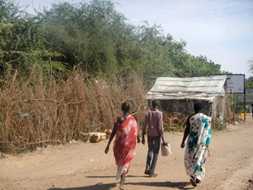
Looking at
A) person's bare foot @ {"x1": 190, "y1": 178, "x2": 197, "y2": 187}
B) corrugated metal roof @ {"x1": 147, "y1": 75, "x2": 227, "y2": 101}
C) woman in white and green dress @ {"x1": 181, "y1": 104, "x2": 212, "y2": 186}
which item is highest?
corrugated metal roof @ {"x1": 147, "y1": 75, "x2": 227, "y2": 101}

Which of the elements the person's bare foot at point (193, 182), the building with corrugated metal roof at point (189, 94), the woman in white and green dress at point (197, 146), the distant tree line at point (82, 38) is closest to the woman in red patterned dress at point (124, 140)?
the woman in white and green dress at point (197, 146)

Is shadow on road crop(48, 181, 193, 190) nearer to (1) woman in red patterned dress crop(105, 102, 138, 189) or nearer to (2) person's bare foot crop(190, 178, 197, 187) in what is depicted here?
(2) person's bare foot crop(190, 178, 197, 187)

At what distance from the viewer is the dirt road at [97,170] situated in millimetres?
8383

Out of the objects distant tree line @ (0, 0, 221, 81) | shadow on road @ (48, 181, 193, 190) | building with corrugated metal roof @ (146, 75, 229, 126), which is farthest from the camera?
building with corrugated metal roof @ (146, 75, 229, 126)

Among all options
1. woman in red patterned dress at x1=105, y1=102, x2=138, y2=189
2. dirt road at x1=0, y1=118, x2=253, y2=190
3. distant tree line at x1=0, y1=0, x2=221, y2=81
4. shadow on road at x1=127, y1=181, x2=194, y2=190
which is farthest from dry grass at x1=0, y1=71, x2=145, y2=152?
woman in red patterned dress at x1=105, y1=102, x2=138, y2=189

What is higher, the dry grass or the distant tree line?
the distant tree line

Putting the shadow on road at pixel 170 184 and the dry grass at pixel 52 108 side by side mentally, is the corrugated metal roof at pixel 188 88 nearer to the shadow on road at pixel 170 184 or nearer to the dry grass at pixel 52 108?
the dry grass at pixel 52 108

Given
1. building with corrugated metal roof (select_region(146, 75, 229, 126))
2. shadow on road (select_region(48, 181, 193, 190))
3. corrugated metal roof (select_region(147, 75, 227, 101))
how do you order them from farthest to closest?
corrugated metal roof (select_region(147, 75, 227, 101))
building with corrugated metal roof (select_region(146, 75, 229, 126))
shadow on road (select_region(48, 181, 193, 190))

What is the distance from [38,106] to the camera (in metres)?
13.2

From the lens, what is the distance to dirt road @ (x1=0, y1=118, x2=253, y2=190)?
8.38 metres

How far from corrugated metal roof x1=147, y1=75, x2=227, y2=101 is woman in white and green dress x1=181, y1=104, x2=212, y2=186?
1673 cm

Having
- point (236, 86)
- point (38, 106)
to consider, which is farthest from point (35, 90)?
point (236, 86)

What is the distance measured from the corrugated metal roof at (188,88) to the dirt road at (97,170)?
11.2 m

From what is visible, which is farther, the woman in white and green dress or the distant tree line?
the distant tree line
